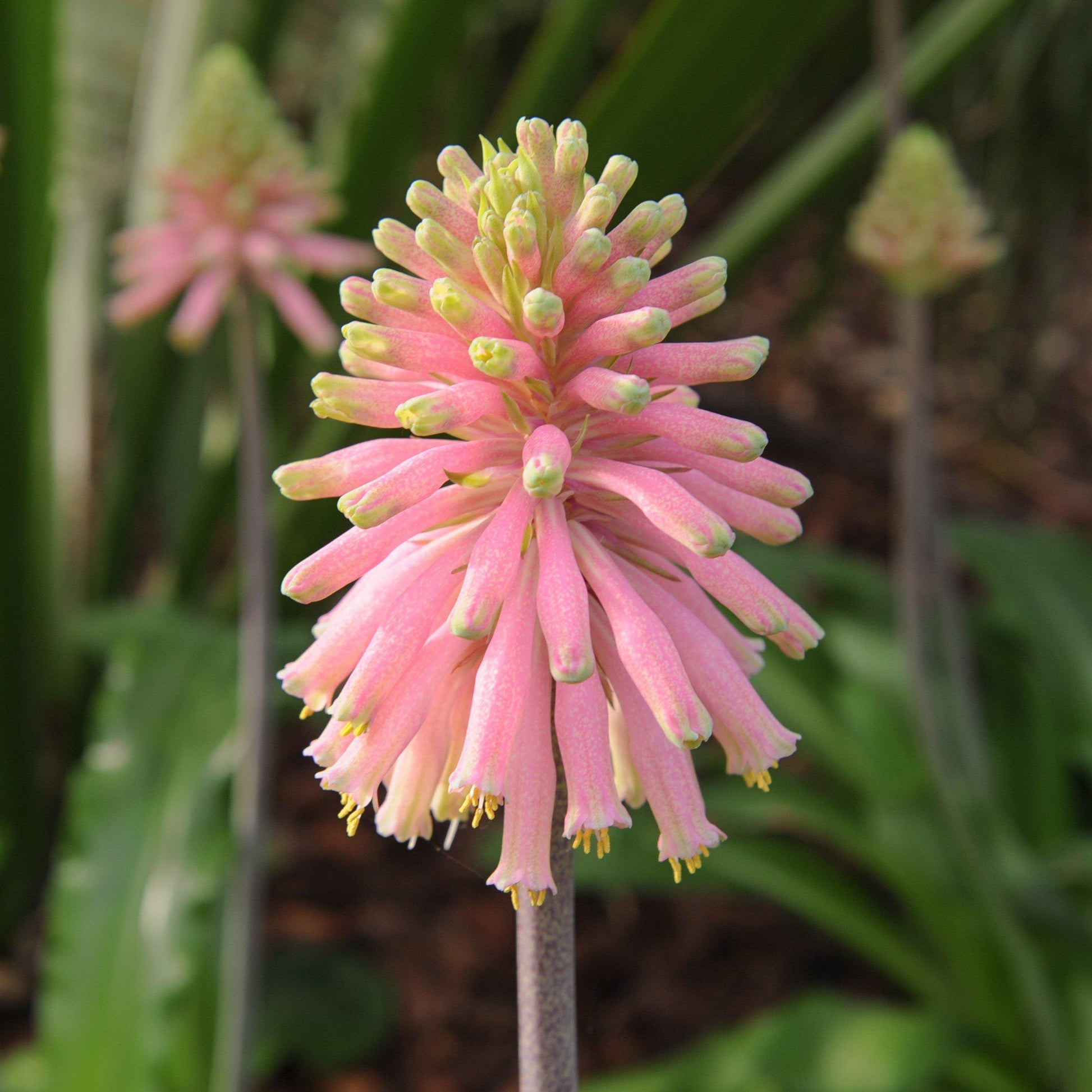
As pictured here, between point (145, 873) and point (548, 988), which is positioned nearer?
point (548, 988)

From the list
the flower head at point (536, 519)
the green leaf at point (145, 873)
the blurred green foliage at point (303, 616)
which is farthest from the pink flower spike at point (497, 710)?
the green leaf at point (145, 873)

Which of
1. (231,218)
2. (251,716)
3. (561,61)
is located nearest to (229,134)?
(231,218)

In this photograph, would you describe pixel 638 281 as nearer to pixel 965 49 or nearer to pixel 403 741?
pixel 403 741

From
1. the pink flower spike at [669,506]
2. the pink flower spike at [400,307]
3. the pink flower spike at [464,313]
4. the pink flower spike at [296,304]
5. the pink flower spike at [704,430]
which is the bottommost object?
the pink flower spike at [669,506]

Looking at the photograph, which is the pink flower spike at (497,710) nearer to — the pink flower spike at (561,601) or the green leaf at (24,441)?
the pink flower spike at (561,601)

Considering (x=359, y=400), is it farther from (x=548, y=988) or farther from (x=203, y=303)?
(x=203, y=303)

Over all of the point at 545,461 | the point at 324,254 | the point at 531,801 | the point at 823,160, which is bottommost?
the point at 531,801

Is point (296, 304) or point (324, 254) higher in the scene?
point (324, 254)

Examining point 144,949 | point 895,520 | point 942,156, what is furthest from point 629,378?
point 895,520
